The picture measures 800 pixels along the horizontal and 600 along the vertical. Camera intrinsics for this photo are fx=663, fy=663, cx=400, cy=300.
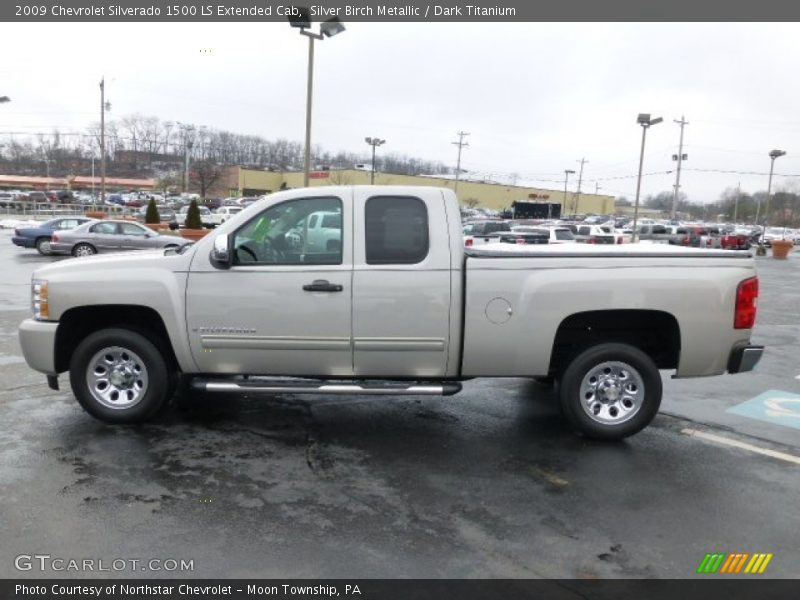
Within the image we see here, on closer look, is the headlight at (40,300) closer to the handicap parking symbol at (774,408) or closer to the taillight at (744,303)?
the taillight at (744,303)

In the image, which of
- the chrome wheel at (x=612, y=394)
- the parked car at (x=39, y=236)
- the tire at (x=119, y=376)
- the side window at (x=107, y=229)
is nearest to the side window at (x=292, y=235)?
the tire at (x=119, y=376)

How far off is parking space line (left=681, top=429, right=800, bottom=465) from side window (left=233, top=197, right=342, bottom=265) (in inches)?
142

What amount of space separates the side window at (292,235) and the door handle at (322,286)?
0.62 ft

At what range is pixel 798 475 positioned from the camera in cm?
502

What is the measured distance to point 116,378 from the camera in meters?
5.63

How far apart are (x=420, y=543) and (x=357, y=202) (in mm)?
2748

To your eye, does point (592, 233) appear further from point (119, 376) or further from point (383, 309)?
point (119, 376)

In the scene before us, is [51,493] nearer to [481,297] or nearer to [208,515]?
[208,515]

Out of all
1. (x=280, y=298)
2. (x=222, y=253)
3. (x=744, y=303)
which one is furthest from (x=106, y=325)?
(x=744, y=303)

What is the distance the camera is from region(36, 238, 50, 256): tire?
75.3 feet

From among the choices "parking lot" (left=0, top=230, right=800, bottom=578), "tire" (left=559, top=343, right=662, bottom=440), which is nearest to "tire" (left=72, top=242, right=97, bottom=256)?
"parking lot" (left=0, top=230, right=800, bottom=578)

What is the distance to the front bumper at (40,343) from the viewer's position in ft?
18.0

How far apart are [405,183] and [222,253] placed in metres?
106

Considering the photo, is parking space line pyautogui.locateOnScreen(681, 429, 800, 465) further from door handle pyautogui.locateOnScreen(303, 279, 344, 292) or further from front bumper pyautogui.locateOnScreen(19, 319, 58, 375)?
front bumper pyautogui.locateOnScreen(19, 319, 58, 375)
